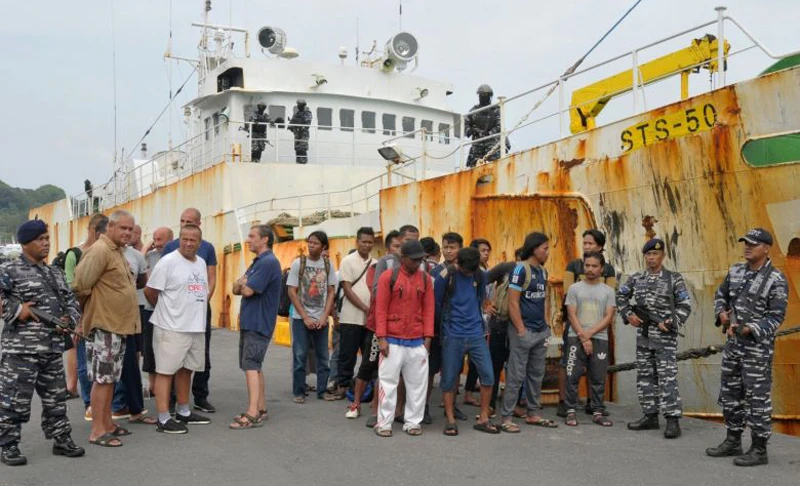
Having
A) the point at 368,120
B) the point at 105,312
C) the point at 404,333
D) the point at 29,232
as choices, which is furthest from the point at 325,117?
the point at 29,232

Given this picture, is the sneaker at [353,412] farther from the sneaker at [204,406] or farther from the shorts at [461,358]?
the sneaker at [204,406]

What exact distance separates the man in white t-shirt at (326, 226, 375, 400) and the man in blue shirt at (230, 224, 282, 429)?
42.6 inches

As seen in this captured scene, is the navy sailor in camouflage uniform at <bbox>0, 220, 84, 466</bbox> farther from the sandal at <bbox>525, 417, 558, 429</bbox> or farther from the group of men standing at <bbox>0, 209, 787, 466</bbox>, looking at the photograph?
the sandal at <bbox>525, 417, 558, 429</bbox>

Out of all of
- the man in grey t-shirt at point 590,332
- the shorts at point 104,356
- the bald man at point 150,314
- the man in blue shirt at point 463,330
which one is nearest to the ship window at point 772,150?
the man in grey t-shirt at point 590,332

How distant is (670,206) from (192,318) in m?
4.64

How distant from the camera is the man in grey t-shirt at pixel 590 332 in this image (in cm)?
662

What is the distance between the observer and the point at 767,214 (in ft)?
22.4

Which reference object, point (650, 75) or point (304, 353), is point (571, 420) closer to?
point (304, 353)

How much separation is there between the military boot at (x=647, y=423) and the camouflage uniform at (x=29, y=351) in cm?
430

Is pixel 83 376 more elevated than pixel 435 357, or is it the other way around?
pixel 435 357

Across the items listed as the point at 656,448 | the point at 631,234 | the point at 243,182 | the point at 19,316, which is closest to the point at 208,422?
the point at 19,316

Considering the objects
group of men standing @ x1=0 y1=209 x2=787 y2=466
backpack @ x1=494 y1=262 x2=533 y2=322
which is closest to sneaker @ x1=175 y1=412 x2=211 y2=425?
group of men standing @ x1=0 y1=209 x2=787 y2=466

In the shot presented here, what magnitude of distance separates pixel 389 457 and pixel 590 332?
2134 millimetres

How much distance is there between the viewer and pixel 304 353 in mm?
7762
